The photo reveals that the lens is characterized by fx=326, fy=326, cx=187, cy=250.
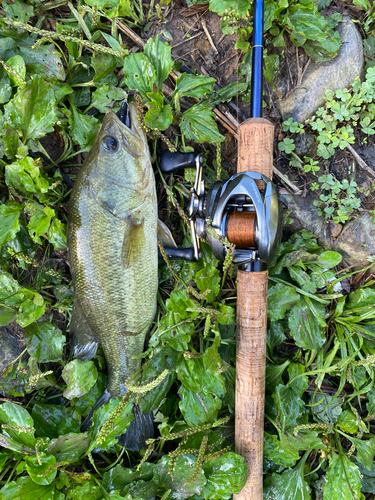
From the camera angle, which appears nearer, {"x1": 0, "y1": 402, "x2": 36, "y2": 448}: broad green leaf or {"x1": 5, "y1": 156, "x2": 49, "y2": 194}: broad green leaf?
{"x1": 0, "y1": 402, "x2": 36, "y2": 448}: broad green leaf

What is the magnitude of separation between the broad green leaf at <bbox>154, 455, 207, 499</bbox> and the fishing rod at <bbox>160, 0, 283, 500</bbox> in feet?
1.06

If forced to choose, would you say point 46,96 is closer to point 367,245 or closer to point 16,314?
point 16,314

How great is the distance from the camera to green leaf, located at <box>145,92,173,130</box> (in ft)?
7.03

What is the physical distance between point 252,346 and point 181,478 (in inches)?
37.5

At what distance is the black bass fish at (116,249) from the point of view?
2.24 meters

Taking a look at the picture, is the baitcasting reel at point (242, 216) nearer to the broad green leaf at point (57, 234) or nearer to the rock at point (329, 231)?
the rock at point (329, 231)

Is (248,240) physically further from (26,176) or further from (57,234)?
(26,176)

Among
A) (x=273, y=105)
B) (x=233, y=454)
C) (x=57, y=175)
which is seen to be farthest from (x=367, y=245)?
(x=57, y=175)

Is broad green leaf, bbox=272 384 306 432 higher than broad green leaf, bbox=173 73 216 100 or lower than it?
lower

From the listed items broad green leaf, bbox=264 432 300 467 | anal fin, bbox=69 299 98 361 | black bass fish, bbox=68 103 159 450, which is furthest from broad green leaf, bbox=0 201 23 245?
broad green leaf, bbox=264 432 300 467

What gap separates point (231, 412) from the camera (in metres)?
2.32

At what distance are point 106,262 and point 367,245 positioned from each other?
195 centimetres

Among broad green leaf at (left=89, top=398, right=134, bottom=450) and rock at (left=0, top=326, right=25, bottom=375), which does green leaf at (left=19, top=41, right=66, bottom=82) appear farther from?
broad green leaf at (left=89, top=398, right=134, bottom=450)

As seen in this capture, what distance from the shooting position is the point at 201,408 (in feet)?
7.08
